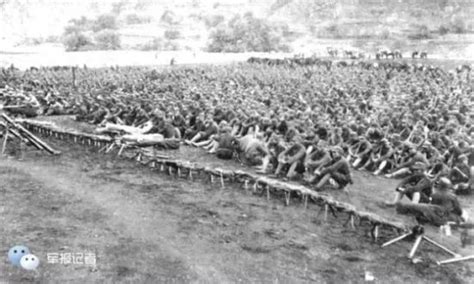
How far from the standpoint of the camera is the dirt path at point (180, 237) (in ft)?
27.4

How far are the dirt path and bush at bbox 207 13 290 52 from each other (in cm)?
6388

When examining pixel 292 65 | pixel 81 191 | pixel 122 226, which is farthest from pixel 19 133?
pixel 292 65

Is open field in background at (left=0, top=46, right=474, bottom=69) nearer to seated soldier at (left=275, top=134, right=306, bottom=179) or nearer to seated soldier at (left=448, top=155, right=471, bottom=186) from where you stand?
seated soldier at (left=448, top=155, right=471, bottom=186)

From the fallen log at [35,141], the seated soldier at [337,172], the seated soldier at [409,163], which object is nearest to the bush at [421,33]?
the seated soldier at [409,163]

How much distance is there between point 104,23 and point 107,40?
18435 millimetres

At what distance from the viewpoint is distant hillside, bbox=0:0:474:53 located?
8325 cm

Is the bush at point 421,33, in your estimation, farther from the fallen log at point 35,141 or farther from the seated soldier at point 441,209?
the seated soldier at point 441,209

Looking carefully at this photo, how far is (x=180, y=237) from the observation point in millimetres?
9938

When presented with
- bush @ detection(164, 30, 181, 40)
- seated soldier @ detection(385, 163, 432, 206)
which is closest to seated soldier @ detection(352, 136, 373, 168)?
seated soldier @ detection(385, 163, 432, 206)

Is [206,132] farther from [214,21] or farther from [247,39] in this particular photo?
[214,21]

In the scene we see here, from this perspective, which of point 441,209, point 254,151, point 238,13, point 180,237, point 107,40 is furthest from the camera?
point 238,13

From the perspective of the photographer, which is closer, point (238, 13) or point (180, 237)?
point (180, 237)

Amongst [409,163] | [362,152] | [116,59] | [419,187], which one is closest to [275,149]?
[362,152]

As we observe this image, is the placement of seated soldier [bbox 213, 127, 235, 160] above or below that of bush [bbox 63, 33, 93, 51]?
below
